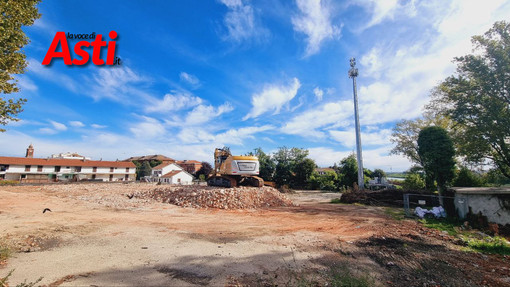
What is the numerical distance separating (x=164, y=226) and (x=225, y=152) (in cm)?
1173

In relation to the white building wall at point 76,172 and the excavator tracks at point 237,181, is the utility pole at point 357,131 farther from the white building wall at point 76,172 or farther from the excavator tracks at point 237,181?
the white building wall at point 76,172

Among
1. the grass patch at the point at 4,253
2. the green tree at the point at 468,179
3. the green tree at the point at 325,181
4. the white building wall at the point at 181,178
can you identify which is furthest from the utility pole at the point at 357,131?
the white building wall at the point at 181,178

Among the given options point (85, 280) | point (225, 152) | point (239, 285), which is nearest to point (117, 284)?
point (85, 280)

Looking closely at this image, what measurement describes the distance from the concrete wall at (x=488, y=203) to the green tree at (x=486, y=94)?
6488 millimetres

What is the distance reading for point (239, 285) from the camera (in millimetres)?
3660

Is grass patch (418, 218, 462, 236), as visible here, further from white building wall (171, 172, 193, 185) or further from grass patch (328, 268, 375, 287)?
white building wall (171, 172, 193, 185)

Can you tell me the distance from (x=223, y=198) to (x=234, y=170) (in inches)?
106

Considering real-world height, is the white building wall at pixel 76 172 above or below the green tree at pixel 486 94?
below

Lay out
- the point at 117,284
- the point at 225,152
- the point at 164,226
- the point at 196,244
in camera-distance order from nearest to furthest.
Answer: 1. the point at 117,284
2. the point at 196,244
3. the point at 164,226
4. the point at 225,152

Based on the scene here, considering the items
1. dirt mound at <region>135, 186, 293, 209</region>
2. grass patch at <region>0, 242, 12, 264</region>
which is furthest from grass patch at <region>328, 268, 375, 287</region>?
dirt mound at <region>135, 186, 293, 209</region>

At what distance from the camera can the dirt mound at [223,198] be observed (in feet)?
46.5

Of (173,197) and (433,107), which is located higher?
(433,107)

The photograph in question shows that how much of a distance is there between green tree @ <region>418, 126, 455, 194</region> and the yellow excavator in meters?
11.9

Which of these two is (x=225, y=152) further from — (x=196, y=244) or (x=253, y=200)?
(x=196, y=244)
